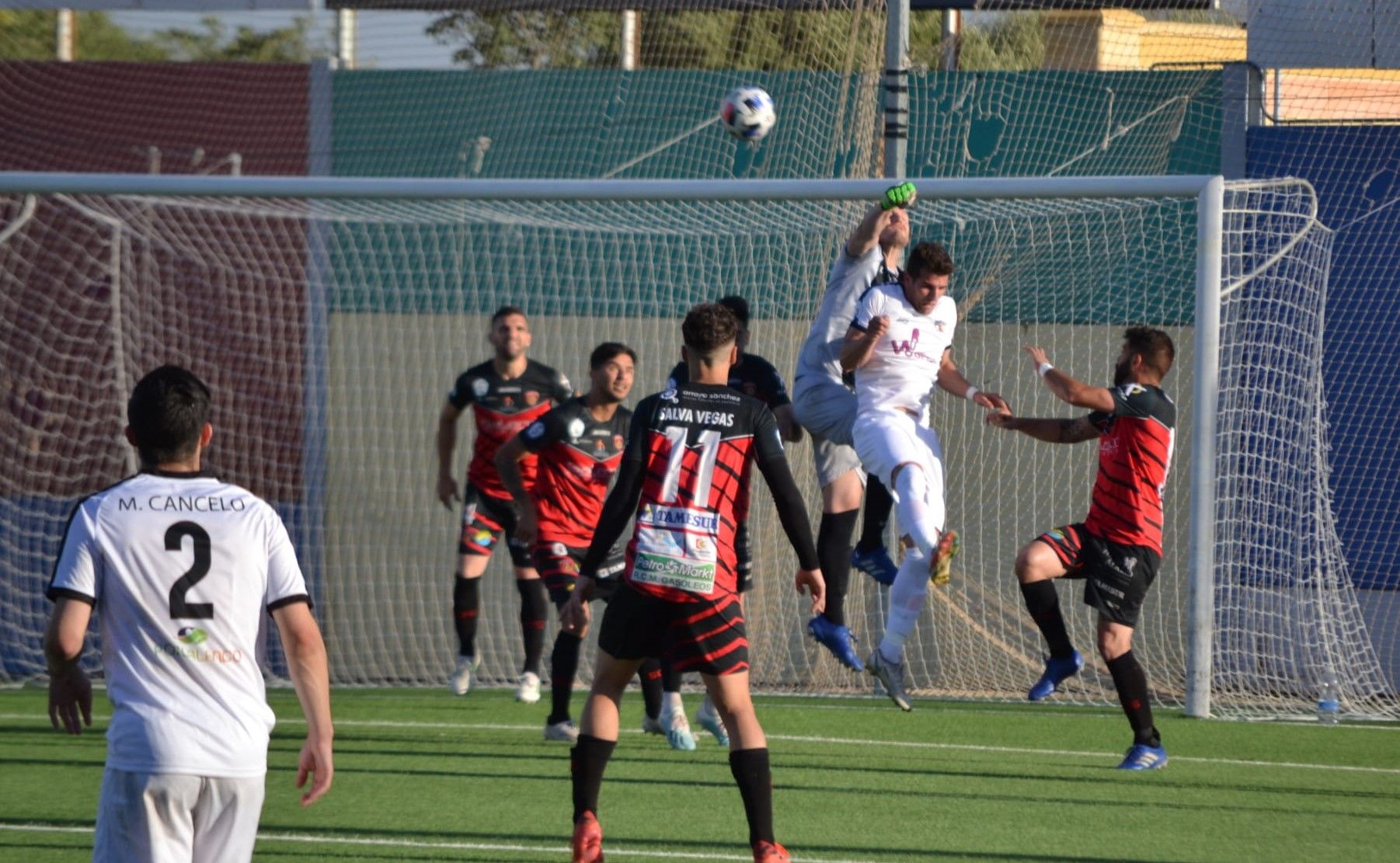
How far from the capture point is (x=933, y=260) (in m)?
7.64

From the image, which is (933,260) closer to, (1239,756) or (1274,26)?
(1239,756)

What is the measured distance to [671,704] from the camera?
8.90m

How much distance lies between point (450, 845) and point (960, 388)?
3.24 meters

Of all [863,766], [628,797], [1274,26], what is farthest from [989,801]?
[1274,26]

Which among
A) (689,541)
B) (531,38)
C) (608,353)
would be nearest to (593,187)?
(608,353)

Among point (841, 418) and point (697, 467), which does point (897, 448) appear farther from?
point (697, 467)

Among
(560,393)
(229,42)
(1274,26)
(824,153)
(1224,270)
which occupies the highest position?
(229,42)

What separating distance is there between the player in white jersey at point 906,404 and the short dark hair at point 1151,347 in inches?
28.8

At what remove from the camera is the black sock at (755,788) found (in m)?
5.77

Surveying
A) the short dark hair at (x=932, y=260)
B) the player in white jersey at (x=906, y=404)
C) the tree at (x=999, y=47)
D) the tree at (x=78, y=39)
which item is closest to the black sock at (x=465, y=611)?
the player in white jersey at (x=906, y=404)

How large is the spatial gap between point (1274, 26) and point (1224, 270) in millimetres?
2005

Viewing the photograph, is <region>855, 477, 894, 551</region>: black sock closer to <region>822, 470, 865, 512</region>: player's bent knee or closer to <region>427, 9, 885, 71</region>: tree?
<region>822, 470, 865, 512</region>: player's bent knee

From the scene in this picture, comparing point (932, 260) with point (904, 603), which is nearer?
point (932, 260)

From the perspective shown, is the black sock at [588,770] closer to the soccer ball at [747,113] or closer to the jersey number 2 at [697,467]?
the jersey number 2 at [697,467]
